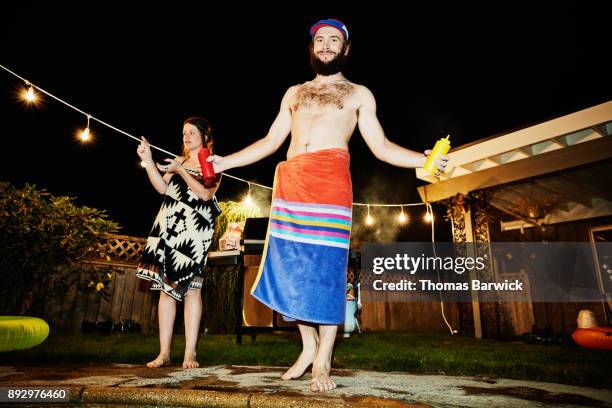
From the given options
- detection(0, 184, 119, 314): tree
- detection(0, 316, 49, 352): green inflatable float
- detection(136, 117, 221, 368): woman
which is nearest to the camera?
detection(136, 117, 221, 368): woman

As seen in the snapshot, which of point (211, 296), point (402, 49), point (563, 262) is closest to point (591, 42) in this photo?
point (402, 49)

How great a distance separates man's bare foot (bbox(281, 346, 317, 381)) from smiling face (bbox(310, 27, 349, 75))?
5.57ft

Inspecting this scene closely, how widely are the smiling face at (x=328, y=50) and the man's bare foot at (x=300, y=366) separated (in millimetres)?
1698

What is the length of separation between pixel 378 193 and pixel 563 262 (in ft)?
17.1

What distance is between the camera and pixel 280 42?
7.55 m

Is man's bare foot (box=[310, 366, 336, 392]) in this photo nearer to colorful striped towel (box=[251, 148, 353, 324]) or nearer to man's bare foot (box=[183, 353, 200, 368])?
colorful striped towel (box=[251, 148, 353, 324])

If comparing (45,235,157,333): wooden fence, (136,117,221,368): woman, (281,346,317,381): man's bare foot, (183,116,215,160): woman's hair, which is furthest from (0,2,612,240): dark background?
(281,346,317,381): man's bare foot

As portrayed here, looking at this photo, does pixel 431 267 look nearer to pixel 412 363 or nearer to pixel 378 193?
pixel 378 193

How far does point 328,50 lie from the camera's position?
7.13 ft

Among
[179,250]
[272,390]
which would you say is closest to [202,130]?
[179,250]

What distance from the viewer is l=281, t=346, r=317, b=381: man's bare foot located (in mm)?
1931

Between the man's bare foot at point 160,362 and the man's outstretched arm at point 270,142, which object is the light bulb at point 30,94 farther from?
the man's bare foot at point 160,362

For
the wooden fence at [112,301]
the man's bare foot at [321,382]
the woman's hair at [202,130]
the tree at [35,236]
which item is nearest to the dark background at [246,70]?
the tree at [35,236]

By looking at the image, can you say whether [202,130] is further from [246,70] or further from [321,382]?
[246,70]
